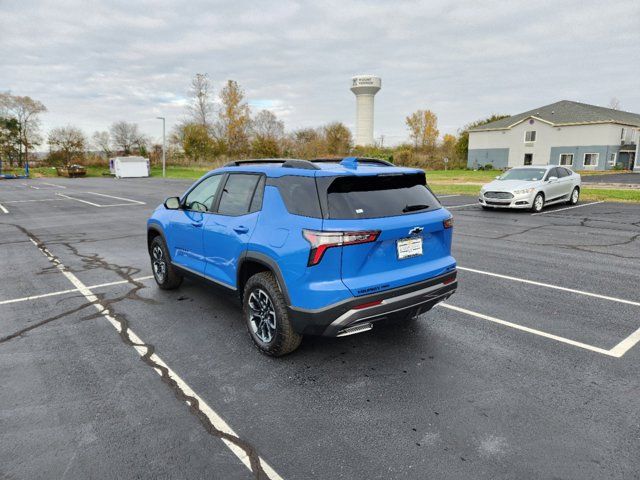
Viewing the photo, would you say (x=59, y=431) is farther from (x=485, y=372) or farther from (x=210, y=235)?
(x=485, y=372)

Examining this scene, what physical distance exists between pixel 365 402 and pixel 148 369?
199cm

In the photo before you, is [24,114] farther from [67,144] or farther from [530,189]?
[530,189]

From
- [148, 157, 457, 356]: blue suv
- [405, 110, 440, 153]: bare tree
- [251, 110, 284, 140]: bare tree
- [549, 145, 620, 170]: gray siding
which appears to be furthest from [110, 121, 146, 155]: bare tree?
[148, 157, 457, 356]: blue suv

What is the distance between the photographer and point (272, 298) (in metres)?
3.72

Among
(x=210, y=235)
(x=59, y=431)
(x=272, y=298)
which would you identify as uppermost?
(x=210, y=235)

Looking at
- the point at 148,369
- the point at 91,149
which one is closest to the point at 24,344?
the point at 148,369

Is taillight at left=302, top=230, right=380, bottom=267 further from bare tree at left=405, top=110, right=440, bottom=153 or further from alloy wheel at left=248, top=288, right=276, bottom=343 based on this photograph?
bare tree at left=405, top=110, right=440, bottom=153

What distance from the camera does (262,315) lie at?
3.98 m

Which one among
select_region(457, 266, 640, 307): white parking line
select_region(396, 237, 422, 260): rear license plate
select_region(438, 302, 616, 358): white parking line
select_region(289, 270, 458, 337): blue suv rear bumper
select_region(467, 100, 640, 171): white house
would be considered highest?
select_region(467, 100, 640, 171): white house

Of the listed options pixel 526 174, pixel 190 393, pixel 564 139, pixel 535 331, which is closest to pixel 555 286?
pixel 535 331

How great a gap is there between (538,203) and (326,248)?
13.4 m

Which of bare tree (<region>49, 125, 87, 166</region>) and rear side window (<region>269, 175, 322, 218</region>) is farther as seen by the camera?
bare tree (<region>49, 125, 87, 166</region>)

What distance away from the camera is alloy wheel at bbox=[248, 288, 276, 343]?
12.7 feet

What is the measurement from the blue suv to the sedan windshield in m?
12.4
